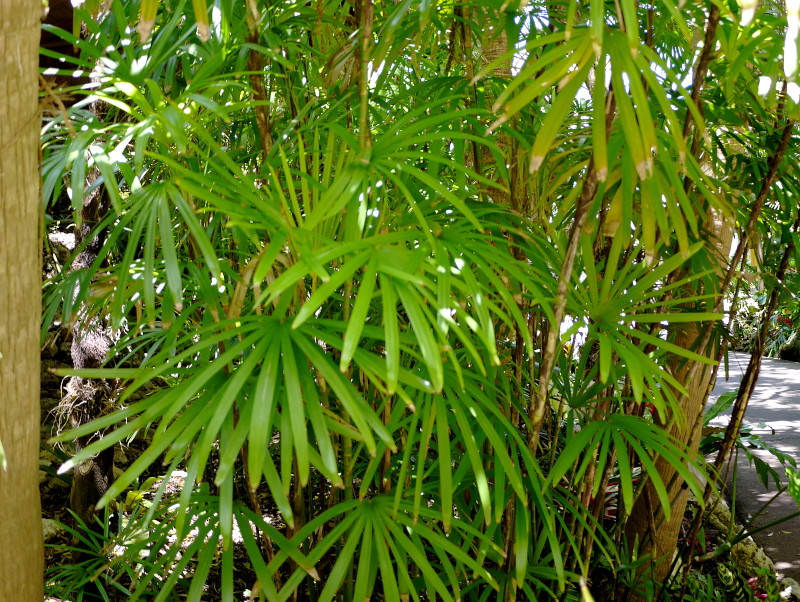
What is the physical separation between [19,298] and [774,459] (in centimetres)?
320

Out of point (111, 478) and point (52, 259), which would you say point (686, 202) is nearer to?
point (111, 478)

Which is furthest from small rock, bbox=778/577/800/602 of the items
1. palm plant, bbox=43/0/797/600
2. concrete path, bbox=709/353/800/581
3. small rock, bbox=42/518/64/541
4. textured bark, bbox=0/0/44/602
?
small rock, bbox=42/518/64/541

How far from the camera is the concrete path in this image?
2418mm

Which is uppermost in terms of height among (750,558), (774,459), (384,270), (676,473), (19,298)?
(384,270)

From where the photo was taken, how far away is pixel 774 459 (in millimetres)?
3080

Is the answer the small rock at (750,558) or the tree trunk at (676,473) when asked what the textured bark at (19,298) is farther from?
the small rock at (750,558)

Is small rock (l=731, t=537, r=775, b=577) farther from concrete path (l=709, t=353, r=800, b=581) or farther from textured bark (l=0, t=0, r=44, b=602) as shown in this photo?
textured bark (l=0, t=0, r=44, b=602)

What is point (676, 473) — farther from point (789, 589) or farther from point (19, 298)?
point (19, 298)

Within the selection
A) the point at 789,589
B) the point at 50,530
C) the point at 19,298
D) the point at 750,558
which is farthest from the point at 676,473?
the point at 50,530

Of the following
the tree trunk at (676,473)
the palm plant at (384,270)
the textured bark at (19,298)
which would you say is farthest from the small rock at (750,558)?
the textured bark at (19,298)

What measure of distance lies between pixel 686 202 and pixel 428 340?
43 centimetres

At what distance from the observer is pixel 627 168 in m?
0.85

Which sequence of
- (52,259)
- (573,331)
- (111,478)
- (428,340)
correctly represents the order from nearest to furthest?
(428,340) → (573,331) → (111,478) → (52,259)

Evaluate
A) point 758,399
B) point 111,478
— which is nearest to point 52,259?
point 111,478
